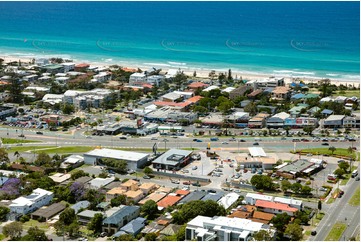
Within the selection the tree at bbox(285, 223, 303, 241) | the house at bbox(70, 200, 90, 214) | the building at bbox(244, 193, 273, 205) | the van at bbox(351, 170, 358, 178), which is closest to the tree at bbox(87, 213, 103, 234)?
the house at bbox(70, 200, 90, 214)

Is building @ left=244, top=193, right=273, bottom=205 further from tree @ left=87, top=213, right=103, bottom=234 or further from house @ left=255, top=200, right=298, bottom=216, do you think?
tree @ left=87, top=213, right=103, bottom=234

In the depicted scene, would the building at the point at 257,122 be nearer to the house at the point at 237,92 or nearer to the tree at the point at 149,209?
the house at the point at 237,92

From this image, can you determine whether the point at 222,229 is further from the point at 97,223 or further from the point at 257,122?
the point at 257,122

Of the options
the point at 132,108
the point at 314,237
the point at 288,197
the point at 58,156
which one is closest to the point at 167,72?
the point at 132,108

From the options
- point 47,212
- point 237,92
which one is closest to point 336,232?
point 47,212

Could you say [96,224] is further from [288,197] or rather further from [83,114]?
[83,114]
